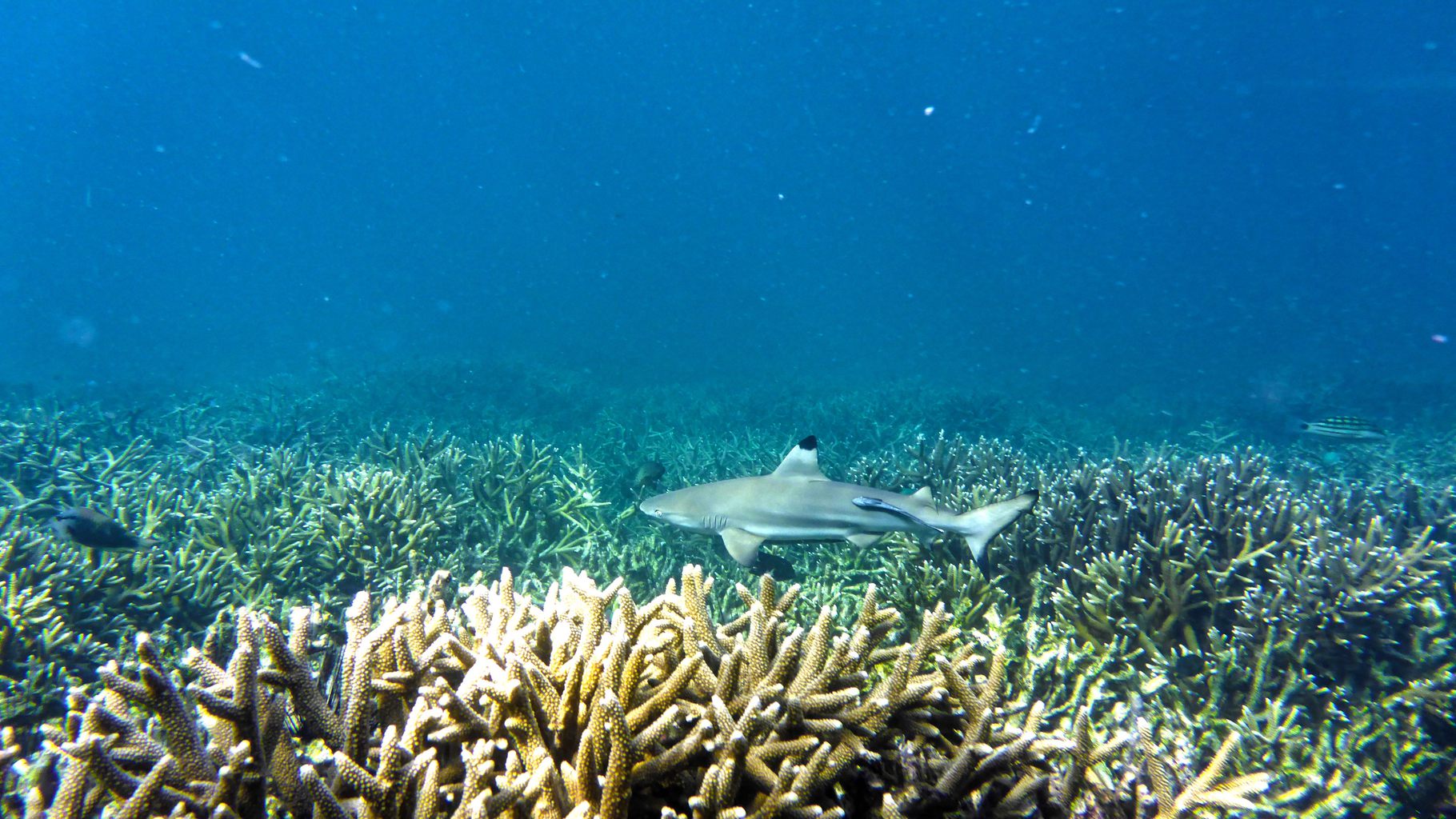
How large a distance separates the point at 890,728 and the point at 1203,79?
196m

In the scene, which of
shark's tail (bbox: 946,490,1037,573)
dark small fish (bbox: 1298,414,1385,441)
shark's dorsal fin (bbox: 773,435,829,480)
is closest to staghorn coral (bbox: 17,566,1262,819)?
shark's tail (bbox: 946,490,1037,573)

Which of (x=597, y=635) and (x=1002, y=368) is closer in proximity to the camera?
(x=597, y=635)

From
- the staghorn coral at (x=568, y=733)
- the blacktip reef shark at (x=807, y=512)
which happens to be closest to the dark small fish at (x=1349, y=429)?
the blacktip reef shark at (x=807, y=512)

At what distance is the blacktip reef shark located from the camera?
4637 mm

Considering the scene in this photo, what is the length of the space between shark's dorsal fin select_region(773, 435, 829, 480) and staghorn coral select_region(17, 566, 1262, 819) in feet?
9.10

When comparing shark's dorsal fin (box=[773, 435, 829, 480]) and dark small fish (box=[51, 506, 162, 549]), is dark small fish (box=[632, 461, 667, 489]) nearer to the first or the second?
shark's dorsal fin (box=[773, 435, 829, 480])

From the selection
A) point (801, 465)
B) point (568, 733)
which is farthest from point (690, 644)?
point (801, 465)

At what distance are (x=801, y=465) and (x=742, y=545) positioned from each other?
881 millimetres

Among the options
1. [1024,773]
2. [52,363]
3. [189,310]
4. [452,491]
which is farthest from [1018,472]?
[189,310]

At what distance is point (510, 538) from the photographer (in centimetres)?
663

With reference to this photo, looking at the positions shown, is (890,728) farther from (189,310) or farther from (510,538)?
(189,310)

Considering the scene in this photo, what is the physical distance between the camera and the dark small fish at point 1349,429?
10633 mm

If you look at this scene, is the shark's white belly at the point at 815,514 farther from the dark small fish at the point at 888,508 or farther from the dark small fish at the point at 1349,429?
the dark small fish at the point at 1349,429

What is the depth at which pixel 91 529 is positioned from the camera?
18.0 feet
